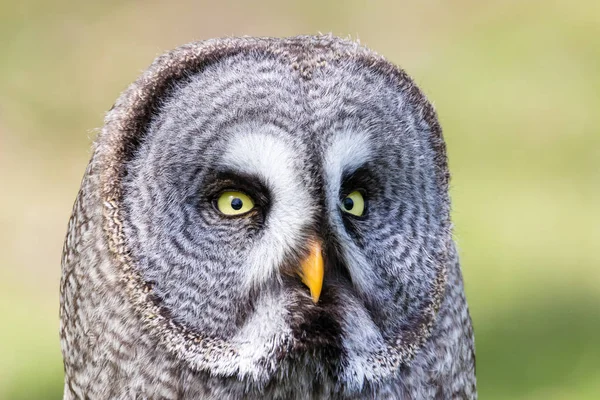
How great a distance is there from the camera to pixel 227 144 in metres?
1.70

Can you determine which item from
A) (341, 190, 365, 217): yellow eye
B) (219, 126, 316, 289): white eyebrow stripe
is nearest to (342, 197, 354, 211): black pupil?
(341, 190, 365, 217): yellow eye

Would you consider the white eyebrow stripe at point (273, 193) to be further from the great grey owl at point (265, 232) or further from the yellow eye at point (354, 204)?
the yellow eye at point (354, 204)

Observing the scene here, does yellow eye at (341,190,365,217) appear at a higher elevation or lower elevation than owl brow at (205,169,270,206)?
lower

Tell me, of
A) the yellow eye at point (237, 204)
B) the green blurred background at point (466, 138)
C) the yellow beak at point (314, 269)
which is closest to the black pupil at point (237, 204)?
the yellow eye at point (237, 204)

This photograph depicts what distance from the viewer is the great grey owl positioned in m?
1.68

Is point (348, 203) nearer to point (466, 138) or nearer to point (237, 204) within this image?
point (237, 204)

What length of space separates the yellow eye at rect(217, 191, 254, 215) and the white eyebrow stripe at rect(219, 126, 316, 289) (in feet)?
0.15

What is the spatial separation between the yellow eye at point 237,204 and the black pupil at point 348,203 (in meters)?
0.17

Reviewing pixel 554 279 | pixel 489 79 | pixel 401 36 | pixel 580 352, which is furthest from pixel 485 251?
pixel 401 36

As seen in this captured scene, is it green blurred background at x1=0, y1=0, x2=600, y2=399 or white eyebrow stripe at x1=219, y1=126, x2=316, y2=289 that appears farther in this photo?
green blurred background at x1=0, y1=0, x2=600, y2=399

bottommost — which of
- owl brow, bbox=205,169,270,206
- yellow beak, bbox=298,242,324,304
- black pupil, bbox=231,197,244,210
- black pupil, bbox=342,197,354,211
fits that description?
yellow beak, bbox=298,242,324,304

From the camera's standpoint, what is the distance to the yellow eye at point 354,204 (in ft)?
5.64

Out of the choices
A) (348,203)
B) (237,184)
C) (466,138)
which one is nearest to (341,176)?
(348,203)

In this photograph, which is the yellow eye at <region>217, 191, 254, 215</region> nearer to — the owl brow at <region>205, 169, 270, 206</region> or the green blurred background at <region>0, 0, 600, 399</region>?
the owl brow at <region>205, 169, 270, 206</region>
